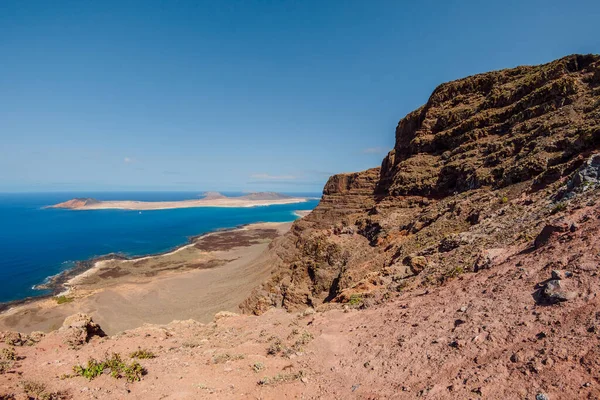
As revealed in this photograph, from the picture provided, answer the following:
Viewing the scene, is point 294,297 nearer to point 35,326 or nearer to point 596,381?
point 596,381

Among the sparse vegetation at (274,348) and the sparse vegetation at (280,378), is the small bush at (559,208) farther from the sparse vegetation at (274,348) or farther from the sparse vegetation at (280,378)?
the sparse vegetation at (274,348)

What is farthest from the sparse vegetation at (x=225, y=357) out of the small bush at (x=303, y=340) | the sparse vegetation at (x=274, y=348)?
the small bush at (x=303, y=340)

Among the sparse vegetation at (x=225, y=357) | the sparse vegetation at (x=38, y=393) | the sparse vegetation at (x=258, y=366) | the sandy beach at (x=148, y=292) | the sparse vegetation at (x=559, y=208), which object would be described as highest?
the sparse vegetation at (x=559, y=208)

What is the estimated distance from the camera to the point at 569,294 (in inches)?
273

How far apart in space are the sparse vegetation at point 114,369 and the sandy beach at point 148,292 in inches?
891

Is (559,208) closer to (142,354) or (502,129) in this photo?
(502,129)

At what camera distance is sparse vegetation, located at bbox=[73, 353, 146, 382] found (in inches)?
339

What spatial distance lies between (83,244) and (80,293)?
4973 centimetres

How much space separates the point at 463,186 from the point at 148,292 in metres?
46.7

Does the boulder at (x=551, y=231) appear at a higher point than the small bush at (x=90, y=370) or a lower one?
higher

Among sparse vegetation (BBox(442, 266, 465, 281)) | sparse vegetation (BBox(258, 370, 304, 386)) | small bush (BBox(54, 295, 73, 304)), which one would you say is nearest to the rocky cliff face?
sparse vegetation (BBox(442, 266, 465, 281))

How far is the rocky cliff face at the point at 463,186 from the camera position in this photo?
13852 mm

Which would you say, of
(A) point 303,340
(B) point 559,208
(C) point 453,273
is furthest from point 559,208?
(A) point 303,340

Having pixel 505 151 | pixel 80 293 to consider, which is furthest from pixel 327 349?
pixel 80 293
